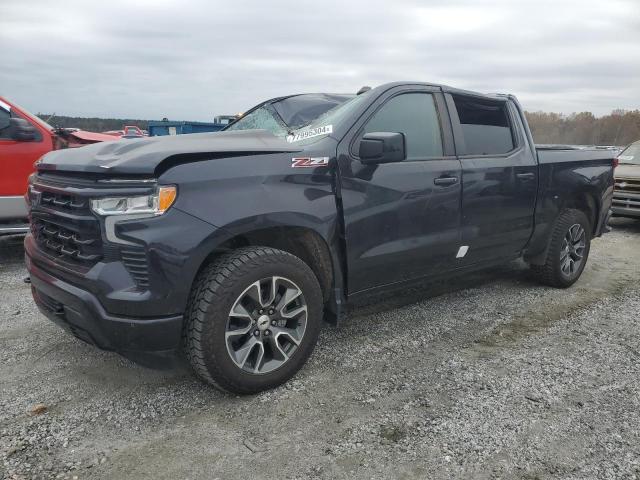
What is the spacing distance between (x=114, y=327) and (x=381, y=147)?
5.89 feet

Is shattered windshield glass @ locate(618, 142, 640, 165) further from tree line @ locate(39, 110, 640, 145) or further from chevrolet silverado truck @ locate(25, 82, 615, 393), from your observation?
chevrolet silverado truck @ locate(25, 82, 615, 393)

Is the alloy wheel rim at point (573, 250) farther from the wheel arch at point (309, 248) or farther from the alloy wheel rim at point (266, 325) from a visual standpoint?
the alloy wheel rim at point (266, 325)

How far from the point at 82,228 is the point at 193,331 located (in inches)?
30.3

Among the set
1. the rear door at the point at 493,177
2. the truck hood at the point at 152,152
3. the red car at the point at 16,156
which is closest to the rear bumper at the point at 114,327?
the truck hood at the point at 152,152

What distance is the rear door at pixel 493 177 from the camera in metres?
3.92

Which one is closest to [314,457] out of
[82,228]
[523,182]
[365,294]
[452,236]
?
[365,294]

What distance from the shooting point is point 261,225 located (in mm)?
2814

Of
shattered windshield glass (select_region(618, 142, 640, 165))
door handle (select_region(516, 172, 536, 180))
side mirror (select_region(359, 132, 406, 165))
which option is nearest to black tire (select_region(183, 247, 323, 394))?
side mirror (select_region(359, 132, 406, 165))

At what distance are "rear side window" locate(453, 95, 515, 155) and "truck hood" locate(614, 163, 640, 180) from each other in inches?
229

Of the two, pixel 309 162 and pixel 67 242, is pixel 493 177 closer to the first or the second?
pixel 309 162

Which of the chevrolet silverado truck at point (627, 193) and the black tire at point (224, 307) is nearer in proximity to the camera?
the black tire at point (224, 307)

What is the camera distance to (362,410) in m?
2.78

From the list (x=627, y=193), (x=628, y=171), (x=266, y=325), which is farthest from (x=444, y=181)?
(x=628, y=171)

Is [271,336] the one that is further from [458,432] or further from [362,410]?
[458,432]
